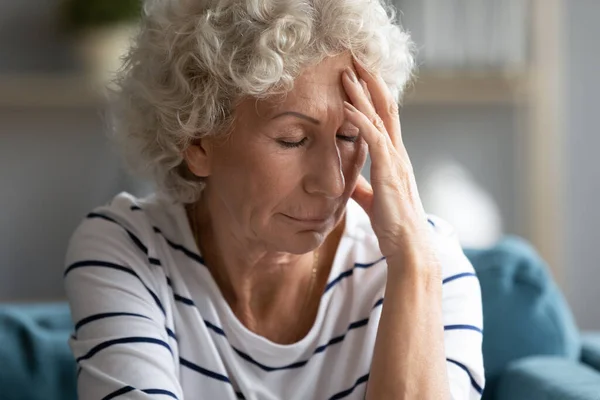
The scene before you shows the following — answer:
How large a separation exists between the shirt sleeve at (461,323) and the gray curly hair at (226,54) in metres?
0.29

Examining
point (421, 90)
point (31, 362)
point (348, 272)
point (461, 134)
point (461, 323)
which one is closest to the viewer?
point (461, 323)

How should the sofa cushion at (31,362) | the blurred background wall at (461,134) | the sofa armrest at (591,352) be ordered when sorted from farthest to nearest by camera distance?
the blurred background wall at (461,134)
the sofa armrest at (591,352)
the sofa cushion at (31,362)

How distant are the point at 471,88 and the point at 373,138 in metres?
2.10

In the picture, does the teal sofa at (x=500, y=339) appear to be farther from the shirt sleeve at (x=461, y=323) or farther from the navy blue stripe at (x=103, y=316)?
the navy blue stripe at (x=103, y=316)

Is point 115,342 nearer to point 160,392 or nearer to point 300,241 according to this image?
point 160,392

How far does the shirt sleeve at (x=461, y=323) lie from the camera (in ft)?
4.53

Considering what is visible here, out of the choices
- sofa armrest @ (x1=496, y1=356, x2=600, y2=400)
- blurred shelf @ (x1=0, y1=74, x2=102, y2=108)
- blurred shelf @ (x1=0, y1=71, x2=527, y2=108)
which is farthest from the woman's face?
blurred shelf @ (x1=0, y1=74, x2=102, y2=108)

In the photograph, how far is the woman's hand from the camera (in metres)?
1.33

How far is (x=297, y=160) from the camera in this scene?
1321 mm

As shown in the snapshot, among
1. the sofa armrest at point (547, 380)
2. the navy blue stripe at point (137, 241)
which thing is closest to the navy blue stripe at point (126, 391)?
the navy blue stripe at point (137, 241)

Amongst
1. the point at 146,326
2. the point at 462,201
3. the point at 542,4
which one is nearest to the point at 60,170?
the point at 462,201

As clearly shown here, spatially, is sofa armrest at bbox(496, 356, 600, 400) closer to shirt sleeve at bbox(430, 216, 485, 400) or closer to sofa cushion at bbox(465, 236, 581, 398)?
sofa cushion at bbox(465, 236, 581, 398)

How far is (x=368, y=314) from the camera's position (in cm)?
148

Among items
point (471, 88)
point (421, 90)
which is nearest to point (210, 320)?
point (421, 90)
